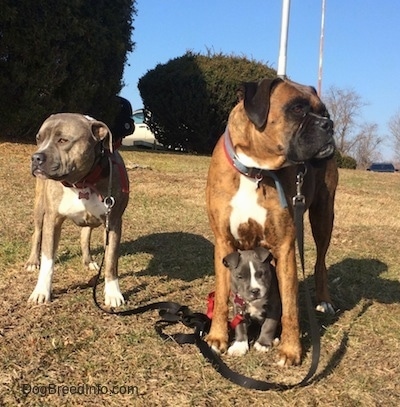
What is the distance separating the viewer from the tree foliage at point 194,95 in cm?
2020

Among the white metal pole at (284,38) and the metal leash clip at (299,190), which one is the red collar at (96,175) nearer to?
the metal leash clip at (299,190)

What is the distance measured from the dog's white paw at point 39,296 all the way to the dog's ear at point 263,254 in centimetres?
169

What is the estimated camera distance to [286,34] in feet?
44.6

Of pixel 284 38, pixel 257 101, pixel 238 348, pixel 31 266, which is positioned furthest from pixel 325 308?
pixel 284 38

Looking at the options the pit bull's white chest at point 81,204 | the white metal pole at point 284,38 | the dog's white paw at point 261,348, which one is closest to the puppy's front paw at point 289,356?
the dog's white paw at point 261,348

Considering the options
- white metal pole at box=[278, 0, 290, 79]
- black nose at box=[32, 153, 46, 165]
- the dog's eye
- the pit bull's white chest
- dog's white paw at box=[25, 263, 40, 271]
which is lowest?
dog's white paw at box=[25, 263, 40, 271]

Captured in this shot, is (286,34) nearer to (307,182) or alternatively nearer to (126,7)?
(126,7)

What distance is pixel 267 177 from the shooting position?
3.61m

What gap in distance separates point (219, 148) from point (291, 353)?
1.41 m

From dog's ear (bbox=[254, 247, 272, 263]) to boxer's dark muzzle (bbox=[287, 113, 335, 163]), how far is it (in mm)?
666

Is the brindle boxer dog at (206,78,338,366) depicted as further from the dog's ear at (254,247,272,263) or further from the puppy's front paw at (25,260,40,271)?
the puppy's front paw at (25,260,40,271)

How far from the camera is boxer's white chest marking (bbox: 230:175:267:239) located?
360cm

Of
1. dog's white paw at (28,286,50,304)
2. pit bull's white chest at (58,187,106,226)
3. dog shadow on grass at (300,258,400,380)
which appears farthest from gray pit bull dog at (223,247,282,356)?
dog's white paw at (28,286,50,304)

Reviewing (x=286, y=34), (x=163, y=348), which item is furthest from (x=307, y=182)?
(x=286, y=34)
